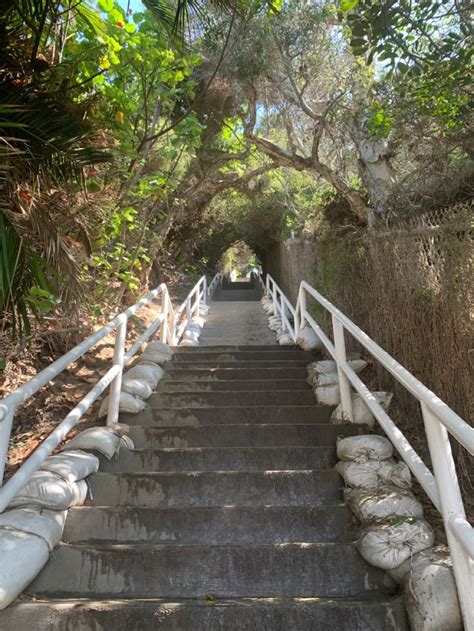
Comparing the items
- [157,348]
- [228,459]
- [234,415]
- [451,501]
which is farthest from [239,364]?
[451,501]

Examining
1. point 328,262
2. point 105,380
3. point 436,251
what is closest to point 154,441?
point 105,380

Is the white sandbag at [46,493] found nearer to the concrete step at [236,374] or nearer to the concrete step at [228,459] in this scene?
the concrete step at [228,459]

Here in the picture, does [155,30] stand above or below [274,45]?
below

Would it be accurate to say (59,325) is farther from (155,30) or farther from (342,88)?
(342,88)

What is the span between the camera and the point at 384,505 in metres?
2.51

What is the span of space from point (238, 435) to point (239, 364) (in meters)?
1.88

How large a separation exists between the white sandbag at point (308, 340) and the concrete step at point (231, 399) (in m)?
1.52

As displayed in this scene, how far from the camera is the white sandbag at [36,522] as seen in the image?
2.25 metres

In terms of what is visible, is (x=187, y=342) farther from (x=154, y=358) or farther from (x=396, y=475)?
(x=396, y=475)

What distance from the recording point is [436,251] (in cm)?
345

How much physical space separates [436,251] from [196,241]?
45.0 feet

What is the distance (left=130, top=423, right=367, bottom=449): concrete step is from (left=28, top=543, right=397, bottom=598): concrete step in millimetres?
1188

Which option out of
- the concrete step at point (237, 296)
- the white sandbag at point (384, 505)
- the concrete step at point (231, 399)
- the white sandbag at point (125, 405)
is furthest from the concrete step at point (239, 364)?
the concrete step at point (237, 296)

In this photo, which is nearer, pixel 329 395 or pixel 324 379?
pixel 329 395
